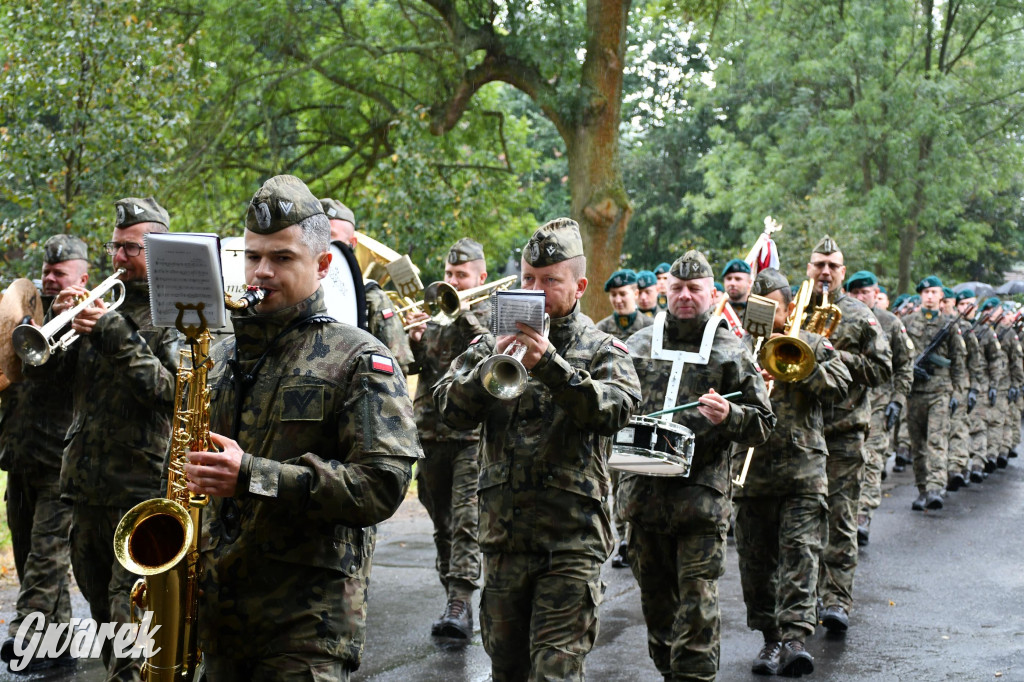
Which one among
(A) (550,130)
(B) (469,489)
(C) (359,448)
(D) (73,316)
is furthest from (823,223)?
(C) (359,448)

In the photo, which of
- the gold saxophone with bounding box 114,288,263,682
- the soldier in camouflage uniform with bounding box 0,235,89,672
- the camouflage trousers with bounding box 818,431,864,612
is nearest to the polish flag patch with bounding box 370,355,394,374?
the gold saxophone with bounding box 114,288,263,682

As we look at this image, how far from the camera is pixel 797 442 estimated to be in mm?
7441

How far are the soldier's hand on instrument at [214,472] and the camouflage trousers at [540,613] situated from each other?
1.91 meters

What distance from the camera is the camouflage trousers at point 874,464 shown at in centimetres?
1141

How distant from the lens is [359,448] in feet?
10.9

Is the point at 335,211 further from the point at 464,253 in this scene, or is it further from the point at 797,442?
the point at 797,442

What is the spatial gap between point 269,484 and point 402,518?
380 inches

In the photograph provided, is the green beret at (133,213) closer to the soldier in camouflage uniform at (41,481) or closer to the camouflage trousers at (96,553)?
the soldier in camouflage uniform at (41,481)

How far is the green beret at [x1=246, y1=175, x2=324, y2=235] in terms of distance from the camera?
345 centimetres

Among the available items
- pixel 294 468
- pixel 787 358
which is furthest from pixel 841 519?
pixel 294 468

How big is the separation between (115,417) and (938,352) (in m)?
11.8

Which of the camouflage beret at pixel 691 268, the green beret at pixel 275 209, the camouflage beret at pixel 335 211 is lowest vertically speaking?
the camouflage beret at pixel 691 268

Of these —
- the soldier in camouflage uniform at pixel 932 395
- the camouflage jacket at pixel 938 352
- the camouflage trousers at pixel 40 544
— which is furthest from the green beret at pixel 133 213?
the camouflage jacket at pixel 938 352

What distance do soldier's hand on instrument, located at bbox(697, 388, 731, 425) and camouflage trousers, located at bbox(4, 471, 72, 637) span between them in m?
3.63
